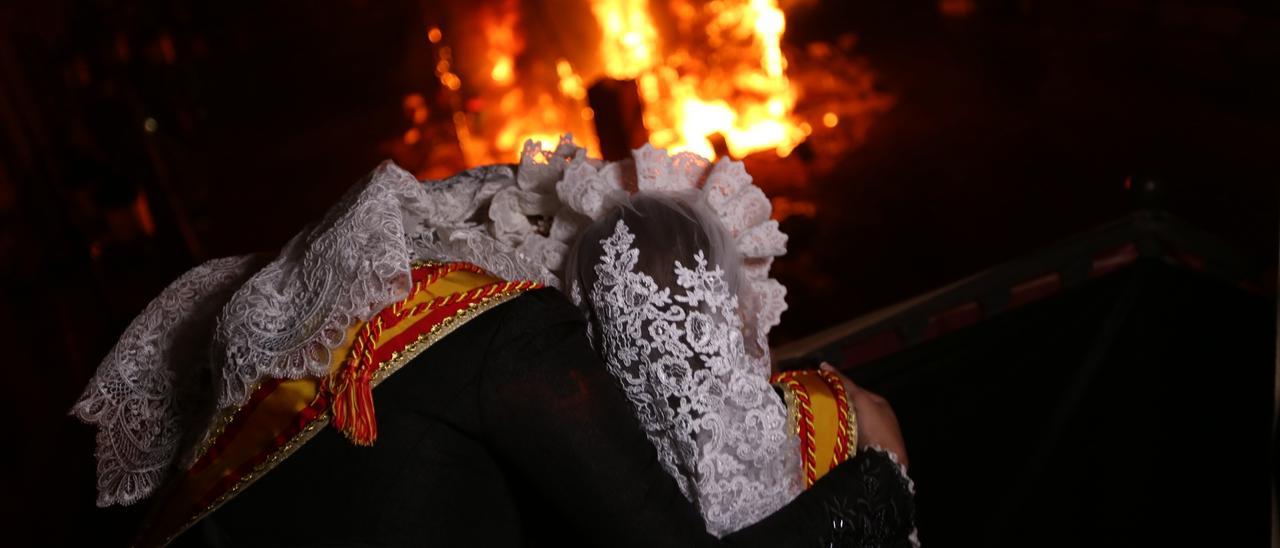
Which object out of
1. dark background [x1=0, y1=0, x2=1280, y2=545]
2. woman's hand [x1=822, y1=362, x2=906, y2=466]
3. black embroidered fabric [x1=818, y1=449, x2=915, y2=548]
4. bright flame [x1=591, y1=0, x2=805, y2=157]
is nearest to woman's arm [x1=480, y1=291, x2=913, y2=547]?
black embroidered fabric [x1=818, y1=449, x2=915, y2=548]

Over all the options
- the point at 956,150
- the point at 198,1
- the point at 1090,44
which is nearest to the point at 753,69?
the point at 956,150

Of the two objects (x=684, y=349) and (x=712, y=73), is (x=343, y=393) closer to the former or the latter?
(x=684, y=349)

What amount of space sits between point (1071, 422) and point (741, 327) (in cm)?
97

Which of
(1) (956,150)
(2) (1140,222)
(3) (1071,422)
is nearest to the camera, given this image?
(3) (1071,422)

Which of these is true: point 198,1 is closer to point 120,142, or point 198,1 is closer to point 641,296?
point 120,142

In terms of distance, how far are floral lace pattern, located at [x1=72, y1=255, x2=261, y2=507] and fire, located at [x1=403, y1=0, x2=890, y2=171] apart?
8.56 ft

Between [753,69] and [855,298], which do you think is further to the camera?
[753,69]

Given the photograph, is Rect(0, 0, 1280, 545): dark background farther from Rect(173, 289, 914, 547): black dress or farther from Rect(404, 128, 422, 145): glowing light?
Rect(173, 289, 914, 547): black dress

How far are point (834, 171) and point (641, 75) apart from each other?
0.86m

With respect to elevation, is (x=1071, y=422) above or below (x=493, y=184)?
below

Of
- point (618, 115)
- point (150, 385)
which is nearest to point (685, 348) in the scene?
point (150, 385)

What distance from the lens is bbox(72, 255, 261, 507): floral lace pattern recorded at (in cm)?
144

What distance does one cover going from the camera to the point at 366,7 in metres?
8.05

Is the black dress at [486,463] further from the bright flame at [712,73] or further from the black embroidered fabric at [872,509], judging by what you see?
the bright flame at [712,73]
